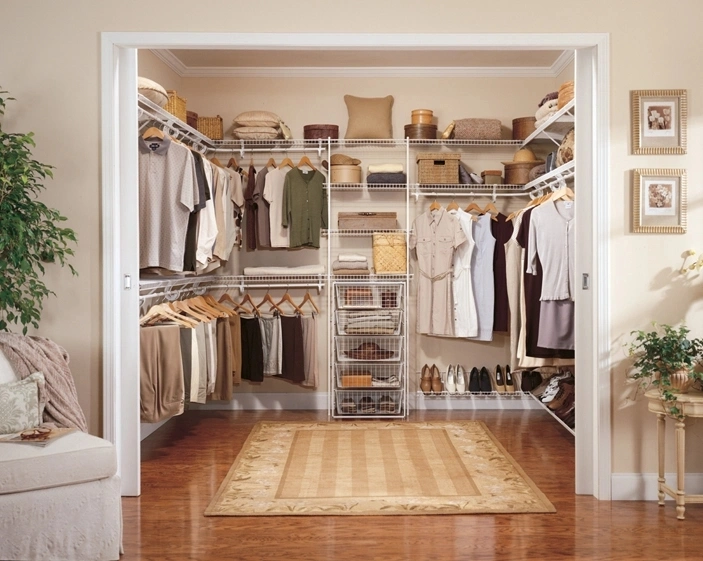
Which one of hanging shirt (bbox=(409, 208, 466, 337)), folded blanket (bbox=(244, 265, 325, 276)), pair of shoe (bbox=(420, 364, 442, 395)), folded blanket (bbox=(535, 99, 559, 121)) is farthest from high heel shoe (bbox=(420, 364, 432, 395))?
folded blanket (bbox=(535, 99, 559, 121))

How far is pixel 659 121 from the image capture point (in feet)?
12.9

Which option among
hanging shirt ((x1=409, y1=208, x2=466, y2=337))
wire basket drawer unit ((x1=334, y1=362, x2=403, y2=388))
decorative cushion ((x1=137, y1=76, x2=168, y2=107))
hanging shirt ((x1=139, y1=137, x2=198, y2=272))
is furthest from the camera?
hanging shirt ((x1=409, y1=208, x2=466, y2=337))

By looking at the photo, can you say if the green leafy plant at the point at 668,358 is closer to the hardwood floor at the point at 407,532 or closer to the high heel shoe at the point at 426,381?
the hardwood floor at the point at 407,532

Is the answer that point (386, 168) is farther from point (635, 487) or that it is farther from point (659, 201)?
point (635, 487)

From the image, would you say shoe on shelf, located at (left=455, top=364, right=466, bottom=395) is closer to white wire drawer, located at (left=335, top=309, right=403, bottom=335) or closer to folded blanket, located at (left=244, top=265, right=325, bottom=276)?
white wire drawer, located at (left=335, top=309, right=403, bottom=335)

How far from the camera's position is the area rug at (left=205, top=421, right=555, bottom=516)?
3.84 m

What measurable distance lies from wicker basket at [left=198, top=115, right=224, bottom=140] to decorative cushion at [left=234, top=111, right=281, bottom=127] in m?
0.17

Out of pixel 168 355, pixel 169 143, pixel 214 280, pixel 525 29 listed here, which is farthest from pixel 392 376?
pixel 525 29

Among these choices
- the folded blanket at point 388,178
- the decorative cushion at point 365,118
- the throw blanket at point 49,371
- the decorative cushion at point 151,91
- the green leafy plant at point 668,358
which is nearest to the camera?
the throw blanket at point 49,371

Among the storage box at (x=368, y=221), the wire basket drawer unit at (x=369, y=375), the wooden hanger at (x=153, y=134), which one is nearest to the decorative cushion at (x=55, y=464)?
the wooden hanger at (x=153, y=134)

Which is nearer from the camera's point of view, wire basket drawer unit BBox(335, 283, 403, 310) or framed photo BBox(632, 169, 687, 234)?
framed photo BBox(632, 169, 687, 234)

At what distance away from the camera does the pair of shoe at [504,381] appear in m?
6.52

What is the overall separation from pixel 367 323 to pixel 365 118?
167cm

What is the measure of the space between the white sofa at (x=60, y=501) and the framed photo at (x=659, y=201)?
2705mm
